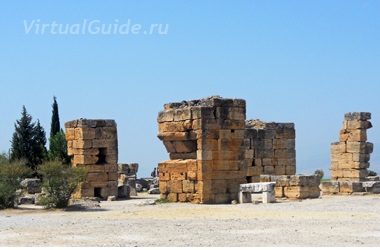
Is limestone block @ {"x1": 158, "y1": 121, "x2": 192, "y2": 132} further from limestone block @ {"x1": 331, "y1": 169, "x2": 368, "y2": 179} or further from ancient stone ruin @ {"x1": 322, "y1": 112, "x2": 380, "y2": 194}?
limestone block @ {"x1": 331, "y1": 169, "x2": 368, "y2": 179}

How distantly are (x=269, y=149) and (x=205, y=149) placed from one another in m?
9.66

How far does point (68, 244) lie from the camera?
39.3ft

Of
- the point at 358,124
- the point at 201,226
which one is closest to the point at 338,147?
the point at 358,124

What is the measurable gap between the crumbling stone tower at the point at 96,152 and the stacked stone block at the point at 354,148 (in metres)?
11.0

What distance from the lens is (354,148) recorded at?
104 ft

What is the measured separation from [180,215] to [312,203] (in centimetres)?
527

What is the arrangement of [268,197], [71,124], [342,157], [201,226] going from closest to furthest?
[201,226]
[268,197]
[71,124]
[342,157]

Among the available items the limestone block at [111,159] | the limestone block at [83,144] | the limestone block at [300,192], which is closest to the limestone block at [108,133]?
the limestone block at [83,144]

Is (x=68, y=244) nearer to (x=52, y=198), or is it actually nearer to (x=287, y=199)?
(x=52, y=198)

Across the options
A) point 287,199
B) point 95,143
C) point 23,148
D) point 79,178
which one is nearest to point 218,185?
point 287,199

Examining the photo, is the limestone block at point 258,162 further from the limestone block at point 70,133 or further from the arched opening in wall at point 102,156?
the limestone block at point 70,133

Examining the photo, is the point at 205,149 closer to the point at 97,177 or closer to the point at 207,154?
the point at 207,154

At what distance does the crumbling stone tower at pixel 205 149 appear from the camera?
21984mm

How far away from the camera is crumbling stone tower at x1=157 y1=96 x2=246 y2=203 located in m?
22.0
